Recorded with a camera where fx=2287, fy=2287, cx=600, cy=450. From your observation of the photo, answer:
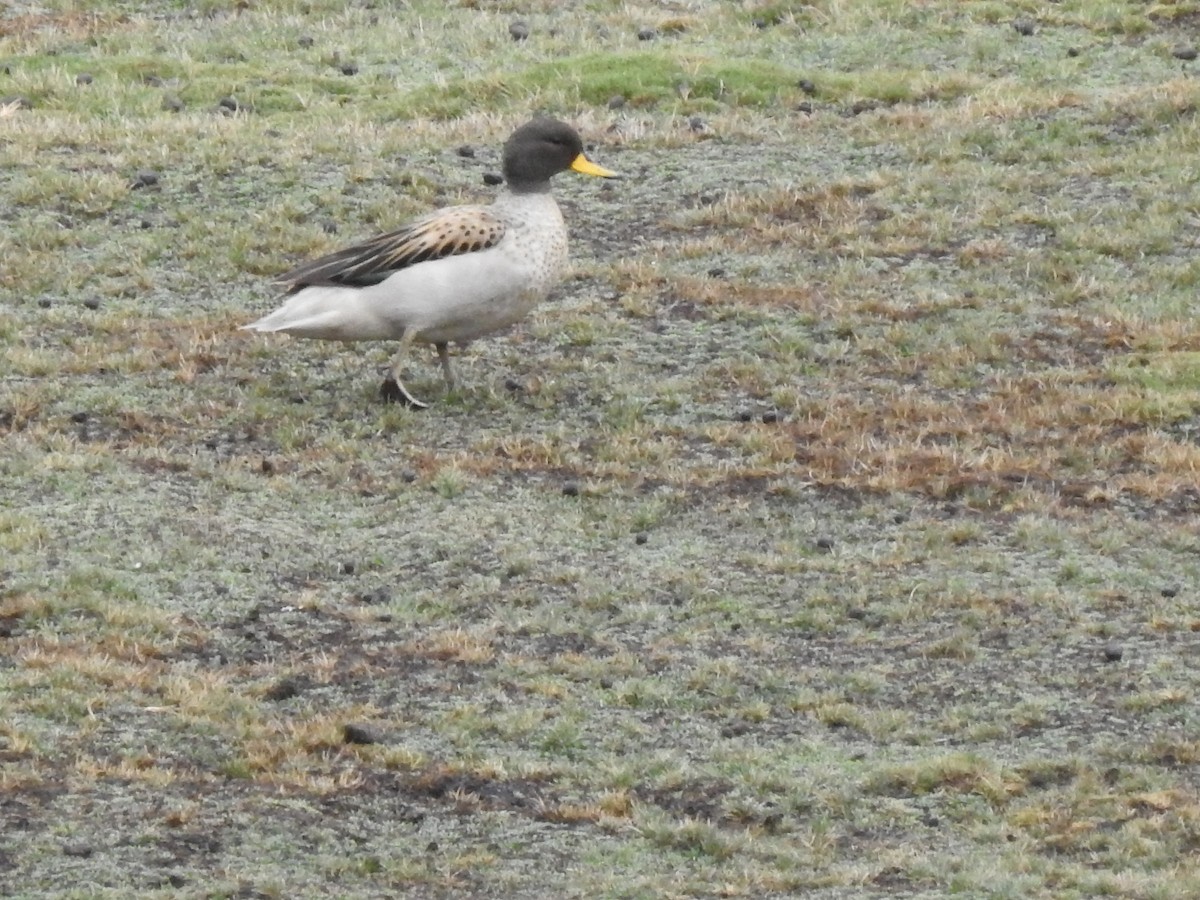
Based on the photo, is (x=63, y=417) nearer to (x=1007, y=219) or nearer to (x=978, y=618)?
(x=978, y=618)

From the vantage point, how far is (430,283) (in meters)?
11.6

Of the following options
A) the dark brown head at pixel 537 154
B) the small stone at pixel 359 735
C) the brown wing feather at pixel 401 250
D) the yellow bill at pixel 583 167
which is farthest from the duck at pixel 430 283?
the small stone at pixel 359 735

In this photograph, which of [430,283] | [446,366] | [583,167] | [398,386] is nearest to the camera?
[430,283]

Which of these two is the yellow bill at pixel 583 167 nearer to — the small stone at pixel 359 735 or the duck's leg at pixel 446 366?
the duck's leg at pixel 446 366

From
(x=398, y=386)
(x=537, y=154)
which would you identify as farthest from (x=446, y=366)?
Result: (x=537, y=154)

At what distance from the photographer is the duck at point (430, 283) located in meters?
11.6

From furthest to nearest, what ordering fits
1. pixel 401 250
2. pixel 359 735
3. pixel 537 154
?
1. pixel 537 154
2. pixel 401 250
3. pixel 359 735

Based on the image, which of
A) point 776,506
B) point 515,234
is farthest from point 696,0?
point 776,506

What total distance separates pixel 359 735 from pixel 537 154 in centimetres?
500

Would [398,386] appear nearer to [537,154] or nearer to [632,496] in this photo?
[537,154]

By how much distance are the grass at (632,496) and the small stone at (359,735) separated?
18mm

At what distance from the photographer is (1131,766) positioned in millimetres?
7984

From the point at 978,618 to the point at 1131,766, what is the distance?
1434 millimetres

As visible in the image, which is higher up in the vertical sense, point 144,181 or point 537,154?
point 537,154
